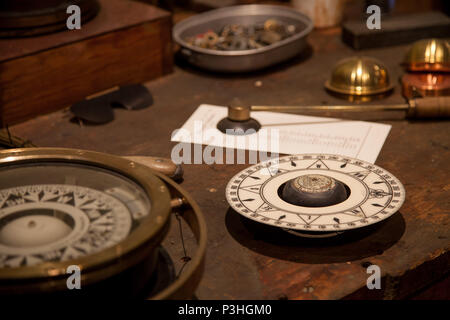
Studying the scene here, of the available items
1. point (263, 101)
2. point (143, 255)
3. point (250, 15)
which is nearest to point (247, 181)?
point (143, 255)

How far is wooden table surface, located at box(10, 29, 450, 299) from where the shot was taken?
2.99 feet

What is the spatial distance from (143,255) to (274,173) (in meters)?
0.40

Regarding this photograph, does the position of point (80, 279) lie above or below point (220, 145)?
above

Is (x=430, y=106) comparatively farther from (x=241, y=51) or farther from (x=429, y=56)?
(x=241, y=51)

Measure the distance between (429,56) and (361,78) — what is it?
172 millimetres

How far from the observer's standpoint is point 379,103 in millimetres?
1493

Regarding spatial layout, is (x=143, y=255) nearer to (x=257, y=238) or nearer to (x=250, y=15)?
(x=257, y=238)

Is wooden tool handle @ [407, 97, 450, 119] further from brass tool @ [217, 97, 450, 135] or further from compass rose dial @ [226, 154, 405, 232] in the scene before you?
compass rose dial @ [226, 154, 405, 232]

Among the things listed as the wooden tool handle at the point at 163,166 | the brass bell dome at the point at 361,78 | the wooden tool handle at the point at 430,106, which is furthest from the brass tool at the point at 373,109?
the wooden tool handle at the point at 163,166

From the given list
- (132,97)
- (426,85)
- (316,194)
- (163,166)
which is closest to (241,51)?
(132,97)

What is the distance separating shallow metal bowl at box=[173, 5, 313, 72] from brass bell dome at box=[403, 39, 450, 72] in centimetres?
27

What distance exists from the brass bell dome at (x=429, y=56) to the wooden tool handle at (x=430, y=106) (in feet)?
0.54

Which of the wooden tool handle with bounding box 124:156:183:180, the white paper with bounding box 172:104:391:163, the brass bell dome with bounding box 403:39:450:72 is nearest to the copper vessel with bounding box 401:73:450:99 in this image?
the brass bell dome with bounding box 403:39:450:72
